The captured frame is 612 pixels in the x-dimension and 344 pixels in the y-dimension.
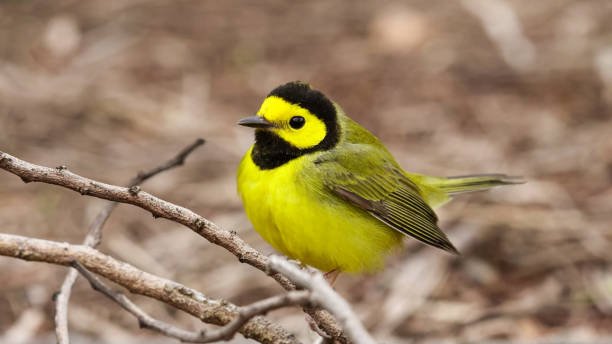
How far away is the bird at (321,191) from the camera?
3586 mm

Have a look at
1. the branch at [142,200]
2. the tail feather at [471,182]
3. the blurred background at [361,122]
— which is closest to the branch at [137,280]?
the branch at [142,200]

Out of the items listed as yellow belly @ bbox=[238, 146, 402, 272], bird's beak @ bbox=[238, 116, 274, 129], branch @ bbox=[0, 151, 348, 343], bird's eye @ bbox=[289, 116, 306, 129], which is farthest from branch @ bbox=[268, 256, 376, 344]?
bird's eye @ bbox=[289, 116, 306, 129]

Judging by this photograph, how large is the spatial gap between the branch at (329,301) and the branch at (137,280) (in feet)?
0.80

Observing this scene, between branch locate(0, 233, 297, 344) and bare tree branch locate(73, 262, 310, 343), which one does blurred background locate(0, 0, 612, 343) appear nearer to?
branch locate(0, 233, 297, 344)

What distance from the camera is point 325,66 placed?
6.86 m

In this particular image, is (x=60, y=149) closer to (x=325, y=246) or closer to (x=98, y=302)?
(x=98, y=302)

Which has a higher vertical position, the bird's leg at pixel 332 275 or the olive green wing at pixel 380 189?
the olive green wing at pixel 380 189

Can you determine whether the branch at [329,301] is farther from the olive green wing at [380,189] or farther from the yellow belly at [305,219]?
the olive green wing at [380,189]

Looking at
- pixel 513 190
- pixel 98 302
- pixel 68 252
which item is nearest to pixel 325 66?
pixel 513 190

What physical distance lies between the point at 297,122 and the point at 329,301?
1.93m

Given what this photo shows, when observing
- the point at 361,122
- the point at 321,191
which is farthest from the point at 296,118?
the point at 361,122

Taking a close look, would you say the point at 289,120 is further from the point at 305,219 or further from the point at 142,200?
the point at 142,200

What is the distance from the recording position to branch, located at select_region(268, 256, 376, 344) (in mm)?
1932

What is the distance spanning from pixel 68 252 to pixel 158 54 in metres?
4.76
